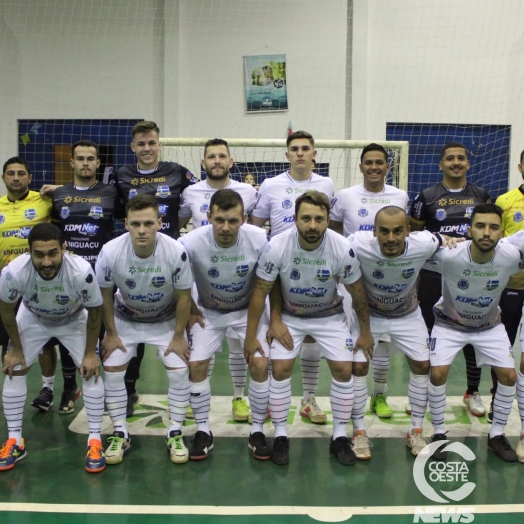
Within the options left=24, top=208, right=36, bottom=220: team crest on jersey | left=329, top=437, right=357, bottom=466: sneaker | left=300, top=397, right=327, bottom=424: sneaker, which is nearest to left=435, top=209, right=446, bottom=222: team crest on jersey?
left=300, top=397, right=327, bottom=424: sneaker

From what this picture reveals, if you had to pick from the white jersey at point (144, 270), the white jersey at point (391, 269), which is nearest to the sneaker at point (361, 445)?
the white jersey at point (391, 269)

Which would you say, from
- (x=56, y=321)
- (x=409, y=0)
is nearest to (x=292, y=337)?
(x=56, y=321)

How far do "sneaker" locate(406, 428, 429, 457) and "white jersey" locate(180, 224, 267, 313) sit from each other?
58.7 inches

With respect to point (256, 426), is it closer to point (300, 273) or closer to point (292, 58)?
point (300, 273)

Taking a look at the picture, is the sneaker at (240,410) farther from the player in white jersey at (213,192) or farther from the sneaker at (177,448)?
the sneaker at (177,448)

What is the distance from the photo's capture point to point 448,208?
4.30 m

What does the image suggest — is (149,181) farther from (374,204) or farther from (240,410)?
(240,410)

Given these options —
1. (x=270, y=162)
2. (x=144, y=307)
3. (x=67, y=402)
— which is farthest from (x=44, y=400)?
(x=270, y=162)

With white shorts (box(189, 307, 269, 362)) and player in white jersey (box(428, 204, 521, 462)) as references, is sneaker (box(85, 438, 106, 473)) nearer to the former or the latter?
white shorts (box(189, 307, 269, 362))

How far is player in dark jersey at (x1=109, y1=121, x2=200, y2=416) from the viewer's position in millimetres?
4395

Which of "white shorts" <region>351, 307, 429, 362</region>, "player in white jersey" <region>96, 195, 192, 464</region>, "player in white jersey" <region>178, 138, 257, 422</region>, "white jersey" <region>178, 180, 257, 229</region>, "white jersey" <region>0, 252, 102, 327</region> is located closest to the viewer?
"white jersey" <region>0, 252, 102, 327</region>

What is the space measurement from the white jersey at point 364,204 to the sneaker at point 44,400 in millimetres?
2748

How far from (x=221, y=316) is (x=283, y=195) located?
1212 mm

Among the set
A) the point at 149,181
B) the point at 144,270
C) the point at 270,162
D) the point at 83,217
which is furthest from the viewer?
the point at 270,162
